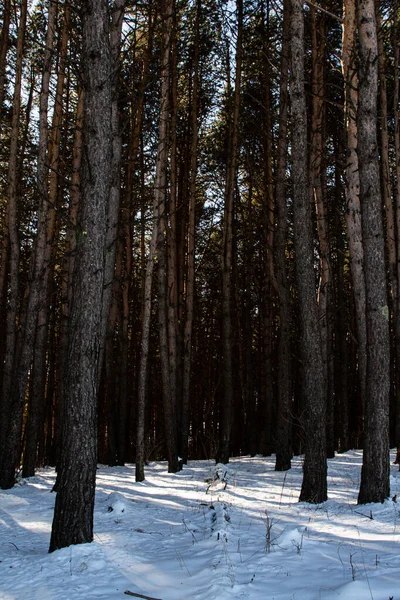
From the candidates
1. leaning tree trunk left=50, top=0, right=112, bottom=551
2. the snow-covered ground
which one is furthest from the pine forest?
the snow-covered ground

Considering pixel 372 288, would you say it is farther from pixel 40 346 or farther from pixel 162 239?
pixel 40 346

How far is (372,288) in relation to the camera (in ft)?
19.9

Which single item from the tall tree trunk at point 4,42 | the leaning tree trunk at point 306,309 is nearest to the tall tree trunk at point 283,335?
the leaning tree trunk at point 306,309

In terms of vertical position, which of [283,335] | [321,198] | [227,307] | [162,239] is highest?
[321,198]

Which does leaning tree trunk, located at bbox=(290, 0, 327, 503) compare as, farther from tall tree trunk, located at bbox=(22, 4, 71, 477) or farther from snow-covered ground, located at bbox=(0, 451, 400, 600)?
tall tree trunk, located at bbox=(22, 4, 71, 477)

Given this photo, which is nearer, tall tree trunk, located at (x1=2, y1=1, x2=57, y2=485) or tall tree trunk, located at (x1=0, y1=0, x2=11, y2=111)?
tall tree trunk, located at (x1=2, y1=1, x2=57, y2=485)

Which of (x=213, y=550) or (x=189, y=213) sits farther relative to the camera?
(x=189, y=213)

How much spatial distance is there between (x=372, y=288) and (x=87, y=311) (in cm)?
326

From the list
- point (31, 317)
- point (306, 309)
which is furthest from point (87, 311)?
point (31, 317)

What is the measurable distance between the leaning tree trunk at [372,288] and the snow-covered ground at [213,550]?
16.4 inches

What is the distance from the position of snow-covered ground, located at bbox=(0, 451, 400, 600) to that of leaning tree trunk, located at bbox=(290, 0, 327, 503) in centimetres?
46

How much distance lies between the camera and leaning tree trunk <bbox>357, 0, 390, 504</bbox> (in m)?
5.91

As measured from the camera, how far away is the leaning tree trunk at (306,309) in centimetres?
653

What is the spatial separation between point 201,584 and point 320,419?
10.6 feet
